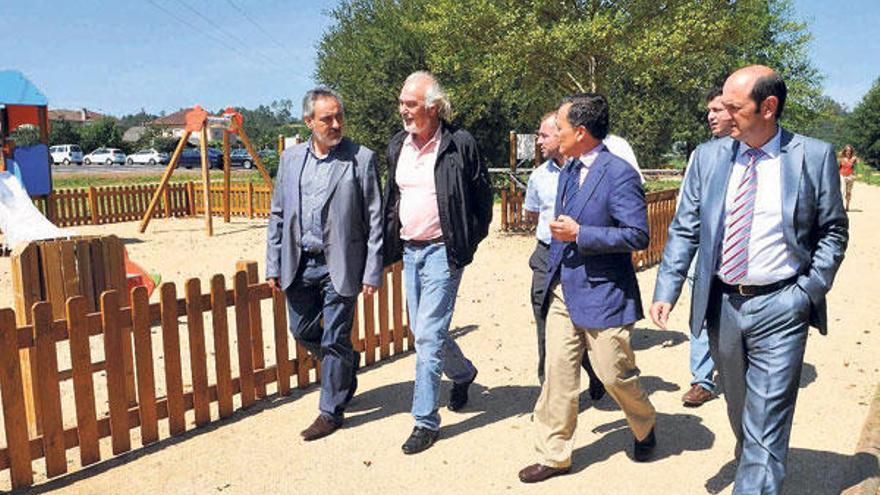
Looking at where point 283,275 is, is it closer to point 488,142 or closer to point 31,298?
point 31,298

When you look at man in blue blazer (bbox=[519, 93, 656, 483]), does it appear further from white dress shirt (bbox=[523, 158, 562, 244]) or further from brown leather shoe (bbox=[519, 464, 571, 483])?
white dress shirt (bbox=[523, 158, 562, 244])

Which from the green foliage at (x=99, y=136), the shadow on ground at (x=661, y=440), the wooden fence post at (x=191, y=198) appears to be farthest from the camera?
the green foliage at (x=99, y=136)

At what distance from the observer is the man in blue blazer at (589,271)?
3.38 meters

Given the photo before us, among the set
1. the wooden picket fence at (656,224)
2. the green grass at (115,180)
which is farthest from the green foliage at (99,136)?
the wooden picket fence at (656,224)

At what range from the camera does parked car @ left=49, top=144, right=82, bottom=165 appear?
54.2m

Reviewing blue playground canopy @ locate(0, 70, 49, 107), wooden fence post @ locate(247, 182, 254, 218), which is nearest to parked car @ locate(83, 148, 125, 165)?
wooden fence post @ locate(247, 182, 254, 218)

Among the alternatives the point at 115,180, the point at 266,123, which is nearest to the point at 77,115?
the point at 266,123

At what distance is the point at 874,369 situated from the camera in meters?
5.50

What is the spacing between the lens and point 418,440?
4074 millimetres

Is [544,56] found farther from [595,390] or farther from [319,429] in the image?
[319,429]

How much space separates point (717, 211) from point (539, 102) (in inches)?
834

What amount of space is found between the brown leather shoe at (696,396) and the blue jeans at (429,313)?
65.5 inches

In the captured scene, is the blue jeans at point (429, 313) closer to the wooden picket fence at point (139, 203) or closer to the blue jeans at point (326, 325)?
the blue jeans at point (326, 325)

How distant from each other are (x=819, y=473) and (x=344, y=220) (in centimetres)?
282
